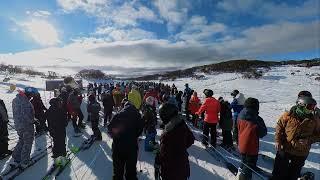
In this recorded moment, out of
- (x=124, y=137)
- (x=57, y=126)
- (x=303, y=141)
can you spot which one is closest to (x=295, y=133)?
(x=303, y=141)

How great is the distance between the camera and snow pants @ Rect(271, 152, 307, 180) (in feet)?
19.2

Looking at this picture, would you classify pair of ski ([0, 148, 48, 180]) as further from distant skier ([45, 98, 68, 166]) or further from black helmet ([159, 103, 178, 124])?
black helmet ([159, 103, 178, 124])

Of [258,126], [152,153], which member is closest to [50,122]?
[152,153]

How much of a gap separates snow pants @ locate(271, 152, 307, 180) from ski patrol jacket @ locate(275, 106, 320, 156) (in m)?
0.11

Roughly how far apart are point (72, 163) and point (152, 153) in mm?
2207

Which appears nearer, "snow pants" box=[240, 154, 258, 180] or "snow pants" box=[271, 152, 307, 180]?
"snow pants" box=[271, 152, 307, 180]

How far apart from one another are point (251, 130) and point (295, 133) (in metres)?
0.98

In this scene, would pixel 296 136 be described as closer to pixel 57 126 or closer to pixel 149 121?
pixel 149 121

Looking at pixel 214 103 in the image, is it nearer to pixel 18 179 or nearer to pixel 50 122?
pixel 50 122

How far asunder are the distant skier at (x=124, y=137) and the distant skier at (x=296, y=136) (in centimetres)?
259

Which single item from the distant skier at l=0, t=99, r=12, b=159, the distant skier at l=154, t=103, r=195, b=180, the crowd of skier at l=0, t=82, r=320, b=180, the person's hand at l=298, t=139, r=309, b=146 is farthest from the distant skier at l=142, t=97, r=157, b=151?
the person's hand at l=298, t=139, r=309, b=146

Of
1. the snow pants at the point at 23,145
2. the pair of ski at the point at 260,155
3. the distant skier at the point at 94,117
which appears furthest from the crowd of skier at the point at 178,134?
the distant skier at the point at 94,117

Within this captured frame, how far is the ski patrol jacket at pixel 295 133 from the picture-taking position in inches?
221

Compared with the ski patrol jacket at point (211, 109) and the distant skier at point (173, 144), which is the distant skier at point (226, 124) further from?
the distant skier at point (173, 144)
